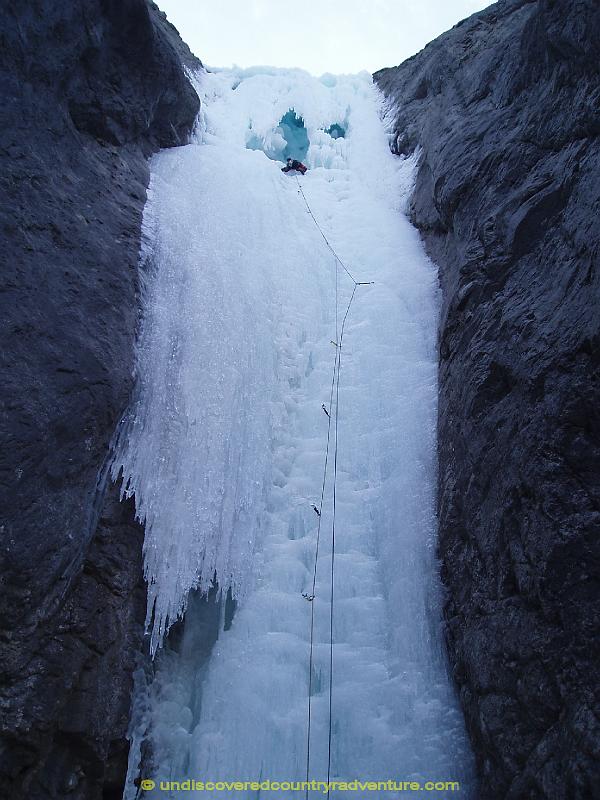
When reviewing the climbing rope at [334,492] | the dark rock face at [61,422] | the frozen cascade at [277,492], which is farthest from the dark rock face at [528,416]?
the dark rock face at [61,422]

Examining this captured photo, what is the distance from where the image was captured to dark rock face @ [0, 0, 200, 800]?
350cm

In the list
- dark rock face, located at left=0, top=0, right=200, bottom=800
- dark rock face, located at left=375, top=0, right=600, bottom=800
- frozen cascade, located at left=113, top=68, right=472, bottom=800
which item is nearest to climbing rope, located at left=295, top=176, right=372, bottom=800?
frozen cascade, located at left=113, top=68, right=472, bottom=800

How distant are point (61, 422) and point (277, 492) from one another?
2450mm

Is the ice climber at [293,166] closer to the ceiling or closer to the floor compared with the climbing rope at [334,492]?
closer to the ceiling

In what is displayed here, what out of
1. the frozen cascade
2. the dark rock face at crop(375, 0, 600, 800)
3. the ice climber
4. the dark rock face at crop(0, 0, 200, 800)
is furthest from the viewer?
the ice climber

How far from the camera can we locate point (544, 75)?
540 centimetres

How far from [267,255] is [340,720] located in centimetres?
602

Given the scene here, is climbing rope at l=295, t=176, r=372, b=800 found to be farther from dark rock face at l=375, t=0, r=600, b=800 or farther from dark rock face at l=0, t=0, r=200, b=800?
dark rock face at l=0, t=0, r=200, b=800

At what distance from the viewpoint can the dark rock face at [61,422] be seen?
350cm

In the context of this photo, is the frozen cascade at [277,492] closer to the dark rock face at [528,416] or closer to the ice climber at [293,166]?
the dark rock face at [528,416]

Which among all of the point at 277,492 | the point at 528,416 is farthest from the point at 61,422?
the point at 528,416

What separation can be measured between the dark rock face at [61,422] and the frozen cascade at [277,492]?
35cm

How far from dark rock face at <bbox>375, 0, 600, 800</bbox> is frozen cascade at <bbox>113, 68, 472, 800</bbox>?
1.67 ft

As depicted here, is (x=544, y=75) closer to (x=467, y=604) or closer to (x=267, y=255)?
(x=267, y=255)
